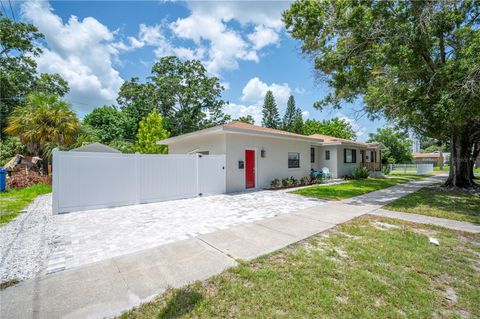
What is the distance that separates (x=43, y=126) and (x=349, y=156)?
22392 mm

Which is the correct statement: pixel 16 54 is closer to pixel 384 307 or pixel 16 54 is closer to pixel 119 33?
pixel 119 33

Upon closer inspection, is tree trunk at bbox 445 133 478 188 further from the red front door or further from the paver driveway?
the red front door

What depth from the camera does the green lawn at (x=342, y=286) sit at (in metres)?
2.21

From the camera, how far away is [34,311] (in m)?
2.20

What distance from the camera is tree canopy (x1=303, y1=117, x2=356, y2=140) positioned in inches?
1414

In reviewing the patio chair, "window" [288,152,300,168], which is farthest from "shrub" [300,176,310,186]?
the patio chair

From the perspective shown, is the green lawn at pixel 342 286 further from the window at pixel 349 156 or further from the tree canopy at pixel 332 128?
the tree canopy at pixel 332 128

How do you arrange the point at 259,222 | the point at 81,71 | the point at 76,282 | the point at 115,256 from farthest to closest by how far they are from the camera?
the point at 81,71 → the point at 259,222 → the point at 115,256 → the point at 76,282

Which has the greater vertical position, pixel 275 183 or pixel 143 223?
pixel 275 183

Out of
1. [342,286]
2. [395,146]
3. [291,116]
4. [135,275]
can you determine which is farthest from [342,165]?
[291,116]

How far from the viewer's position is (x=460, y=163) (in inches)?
468

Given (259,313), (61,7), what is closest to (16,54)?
(61,7)

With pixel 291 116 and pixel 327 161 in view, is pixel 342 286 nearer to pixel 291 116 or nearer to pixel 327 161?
pixel 327 161

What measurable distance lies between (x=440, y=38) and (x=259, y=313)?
456 inches
